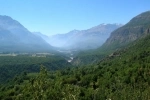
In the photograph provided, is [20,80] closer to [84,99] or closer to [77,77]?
[77,77]

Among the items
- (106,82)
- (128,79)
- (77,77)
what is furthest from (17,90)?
(128,79)

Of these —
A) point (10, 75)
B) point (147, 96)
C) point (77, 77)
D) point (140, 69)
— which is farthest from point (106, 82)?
point (10, 75)

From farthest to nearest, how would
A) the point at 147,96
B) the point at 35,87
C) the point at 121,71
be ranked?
1. the point at 121,71
2. the point at 147,96
3. the point at 35,87

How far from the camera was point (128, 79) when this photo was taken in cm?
9194

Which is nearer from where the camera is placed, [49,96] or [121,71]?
[49,96]

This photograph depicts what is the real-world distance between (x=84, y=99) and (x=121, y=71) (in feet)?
105

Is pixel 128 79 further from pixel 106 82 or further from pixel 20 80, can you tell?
pixel 20 80

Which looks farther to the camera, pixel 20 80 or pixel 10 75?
Result: pixel 10 75

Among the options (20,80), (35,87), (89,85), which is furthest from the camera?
(20,80)

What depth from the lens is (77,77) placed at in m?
113

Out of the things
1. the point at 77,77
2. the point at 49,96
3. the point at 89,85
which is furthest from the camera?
the point at 77,77

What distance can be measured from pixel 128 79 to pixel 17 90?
37.6 meters

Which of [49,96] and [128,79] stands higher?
[49,96]

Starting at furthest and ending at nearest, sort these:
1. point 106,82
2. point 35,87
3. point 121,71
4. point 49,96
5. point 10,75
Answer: point 10,75, point 121,71, point 106,82, point 49,96, point 35,87
